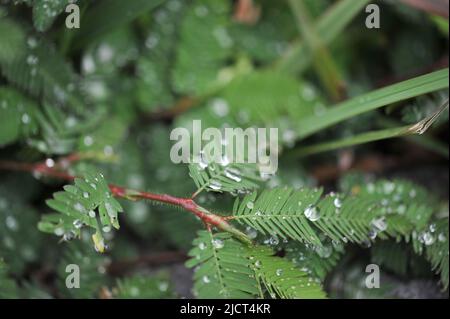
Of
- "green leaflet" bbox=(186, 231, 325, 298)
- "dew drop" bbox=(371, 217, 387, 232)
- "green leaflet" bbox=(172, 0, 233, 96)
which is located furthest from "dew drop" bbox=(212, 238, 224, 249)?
"green leaflet" bbox=(172, 0, 233, 96)

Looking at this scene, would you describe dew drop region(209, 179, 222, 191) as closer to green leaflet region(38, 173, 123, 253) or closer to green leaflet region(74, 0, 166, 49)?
green leaflet region(38, 173, 123, 253)

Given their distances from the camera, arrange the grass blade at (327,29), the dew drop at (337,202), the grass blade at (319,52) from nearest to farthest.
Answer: the dew drop at (337,202)
the grass blade at (327,29)
the grass blade at (319,52)

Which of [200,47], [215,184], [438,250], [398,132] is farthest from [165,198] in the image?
[200,47]

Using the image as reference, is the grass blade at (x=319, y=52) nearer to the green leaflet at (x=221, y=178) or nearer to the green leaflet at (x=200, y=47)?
the green leaflet at (x=200, y=47)

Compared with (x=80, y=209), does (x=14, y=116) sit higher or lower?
higher

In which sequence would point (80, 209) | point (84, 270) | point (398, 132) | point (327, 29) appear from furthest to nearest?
point (327, 29), point (84, 270), point (398, 132), point (80, 209)

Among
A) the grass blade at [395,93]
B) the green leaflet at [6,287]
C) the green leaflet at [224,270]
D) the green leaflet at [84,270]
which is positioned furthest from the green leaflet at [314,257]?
the green leaflet at [6,287]

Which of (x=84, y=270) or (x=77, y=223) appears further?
(x=84, y=270)

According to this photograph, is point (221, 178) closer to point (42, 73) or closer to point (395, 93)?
point (395, 93)

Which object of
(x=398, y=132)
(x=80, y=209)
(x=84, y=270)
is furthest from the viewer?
(x=84, y=270)

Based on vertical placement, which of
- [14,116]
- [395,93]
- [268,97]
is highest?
[268,97]
